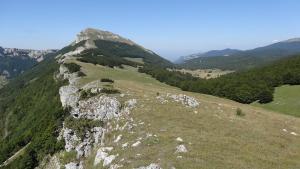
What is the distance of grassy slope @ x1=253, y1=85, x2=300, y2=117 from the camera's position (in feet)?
280

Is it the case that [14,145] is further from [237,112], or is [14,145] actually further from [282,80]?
[282,80]

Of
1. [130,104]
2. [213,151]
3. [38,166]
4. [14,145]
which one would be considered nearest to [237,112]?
[130,104]

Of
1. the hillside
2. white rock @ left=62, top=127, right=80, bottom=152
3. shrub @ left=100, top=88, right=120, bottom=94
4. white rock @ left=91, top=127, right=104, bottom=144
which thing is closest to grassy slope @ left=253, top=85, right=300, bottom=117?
the hillside

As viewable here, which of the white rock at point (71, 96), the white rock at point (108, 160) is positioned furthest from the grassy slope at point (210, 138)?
the white rock at point (71, 96)

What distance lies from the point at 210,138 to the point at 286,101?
6117cm

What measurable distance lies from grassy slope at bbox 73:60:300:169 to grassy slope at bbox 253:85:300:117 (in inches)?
1288

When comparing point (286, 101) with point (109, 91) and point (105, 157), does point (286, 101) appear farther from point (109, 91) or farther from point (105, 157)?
point (105, 157)

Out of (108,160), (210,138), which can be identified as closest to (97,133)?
(108,160)

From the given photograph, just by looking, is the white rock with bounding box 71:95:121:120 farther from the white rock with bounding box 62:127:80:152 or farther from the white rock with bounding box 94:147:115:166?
the white rock with bounding box 94:147:115:166

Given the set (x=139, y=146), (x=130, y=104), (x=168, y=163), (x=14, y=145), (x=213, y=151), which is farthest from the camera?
(x=14, y=145)

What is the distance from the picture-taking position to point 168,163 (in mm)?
32656

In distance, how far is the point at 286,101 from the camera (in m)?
92.9

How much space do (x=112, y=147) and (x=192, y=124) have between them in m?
11.0

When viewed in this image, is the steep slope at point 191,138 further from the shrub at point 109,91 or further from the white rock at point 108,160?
the shrub at point 109,91
